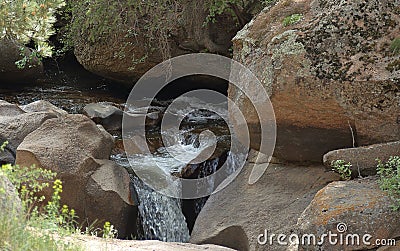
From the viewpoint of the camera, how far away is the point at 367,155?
524 centimetres

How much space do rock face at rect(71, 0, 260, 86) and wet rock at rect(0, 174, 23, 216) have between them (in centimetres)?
723

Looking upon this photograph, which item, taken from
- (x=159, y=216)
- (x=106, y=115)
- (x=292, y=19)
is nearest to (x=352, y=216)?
(x=292, y=19)

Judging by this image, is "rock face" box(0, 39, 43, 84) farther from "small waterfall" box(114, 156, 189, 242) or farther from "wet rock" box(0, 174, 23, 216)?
"wet rock" box(0, 174, 23, 216)

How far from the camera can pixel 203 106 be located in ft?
37.1

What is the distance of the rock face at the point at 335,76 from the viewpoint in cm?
546

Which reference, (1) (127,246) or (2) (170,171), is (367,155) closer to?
(1) (127,246)

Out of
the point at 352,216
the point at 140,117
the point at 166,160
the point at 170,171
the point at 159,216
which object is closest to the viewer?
the point at 352,216

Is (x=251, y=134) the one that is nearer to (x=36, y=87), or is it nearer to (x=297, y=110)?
(x=297, y=110)

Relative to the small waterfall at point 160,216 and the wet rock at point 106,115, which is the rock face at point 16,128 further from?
the wet rock at point 106,115

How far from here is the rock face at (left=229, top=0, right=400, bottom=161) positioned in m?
5.46

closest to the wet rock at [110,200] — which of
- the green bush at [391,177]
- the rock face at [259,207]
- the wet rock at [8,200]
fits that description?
the rock face at [259,207]

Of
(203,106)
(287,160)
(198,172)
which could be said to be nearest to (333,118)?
(287,160)

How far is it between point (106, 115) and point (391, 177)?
6266 millimetres

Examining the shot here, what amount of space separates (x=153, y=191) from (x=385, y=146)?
343cm
